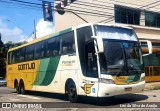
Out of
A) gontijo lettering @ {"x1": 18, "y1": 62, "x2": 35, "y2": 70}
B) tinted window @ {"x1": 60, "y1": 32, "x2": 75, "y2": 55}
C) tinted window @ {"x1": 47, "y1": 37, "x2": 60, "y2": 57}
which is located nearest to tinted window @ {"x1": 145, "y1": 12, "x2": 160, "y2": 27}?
gontijo lettering @ {"x1": 18, "y1": 62, "x2": 35, "y2": 70}

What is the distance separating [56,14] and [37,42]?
22161 millimetres

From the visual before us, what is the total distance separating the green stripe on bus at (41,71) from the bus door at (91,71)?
12.7ft

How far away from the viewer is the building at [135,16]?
1129 inches

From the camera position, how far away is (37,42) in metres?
18.1

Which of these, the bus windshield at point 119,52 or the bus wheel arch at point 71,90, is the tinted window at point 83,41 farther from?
the bus wheel arch at point 71,90

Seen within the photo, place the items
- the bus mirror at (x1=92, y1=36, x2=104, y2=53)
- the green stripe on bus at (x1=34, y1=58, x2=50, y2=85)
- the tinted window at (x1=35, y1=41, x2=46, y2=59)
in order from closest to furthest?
the bus mirror at (x1=92, y1=36, x2=104, y2=53) → the green stripe on bus at (x1=34, y1=58, x2=50, y2=85) → the tinted window at (x1=35, y1=41, x2=46, y2=59)

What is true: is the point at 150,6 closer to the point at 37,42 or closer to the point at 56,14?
the point at 56,14

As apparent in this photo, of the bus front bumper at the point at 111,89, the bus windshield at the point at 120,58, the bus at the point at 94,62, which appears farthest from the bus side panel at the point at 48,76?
the bus front bumper at the point at 111,89

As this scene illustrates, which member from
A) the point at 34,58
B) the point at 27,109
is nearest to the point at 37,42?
the point at 34,58

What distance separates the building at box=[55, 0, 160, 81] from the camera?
28672mm

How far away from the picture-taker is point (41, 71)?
17.3 metres

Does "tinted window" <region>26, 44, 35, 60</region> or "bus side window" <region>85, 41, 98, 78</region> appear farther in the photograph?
"tinted window" <region>26, 44, 35, 60</region>

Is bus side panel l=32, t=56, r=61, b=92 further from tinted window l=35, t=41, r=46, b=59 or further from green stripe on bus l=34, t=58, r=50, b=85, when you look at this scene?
tinted window l=35, t=41, r=46, b=59

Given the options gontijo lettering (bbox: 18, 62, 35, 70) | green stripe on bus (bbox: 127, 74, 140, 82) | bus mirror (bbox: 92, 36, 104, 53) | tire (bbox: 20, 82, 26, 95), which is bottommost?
tire (bbox: 20, 82, 26, 95)
